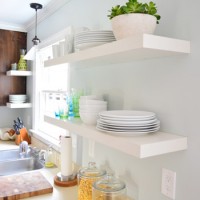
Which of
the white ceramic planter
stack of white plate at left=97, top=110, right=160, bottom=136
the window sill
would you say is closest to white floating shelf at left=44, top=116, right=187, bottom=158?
stack of white plate at left=97, top=110, right=160, bottom=136

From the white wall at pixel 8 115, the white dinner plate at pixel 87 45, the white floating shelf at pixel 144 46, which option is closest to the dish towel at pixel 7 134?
the white wall at pixel 8 115

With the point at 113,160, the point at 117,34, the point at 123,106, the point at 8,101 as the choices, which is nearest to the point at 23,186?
the point at 113,160

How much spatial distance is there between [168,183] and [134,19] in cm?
75

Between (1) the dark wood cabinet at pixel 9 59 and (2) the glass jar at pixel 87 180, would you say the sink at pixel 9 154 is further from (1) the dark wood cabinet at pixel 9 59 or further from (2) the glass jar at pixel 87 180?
(2) the glass jar at pixel 87 180

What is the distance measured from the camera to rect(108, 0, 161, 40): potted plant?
938 millimetres

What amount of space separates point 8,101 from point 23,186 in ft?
6.68

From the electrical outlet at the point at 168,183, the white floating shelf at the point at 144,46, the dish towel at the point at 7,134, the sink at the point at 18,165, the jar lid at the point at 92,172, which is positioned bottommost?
the sink at the point at 18,165

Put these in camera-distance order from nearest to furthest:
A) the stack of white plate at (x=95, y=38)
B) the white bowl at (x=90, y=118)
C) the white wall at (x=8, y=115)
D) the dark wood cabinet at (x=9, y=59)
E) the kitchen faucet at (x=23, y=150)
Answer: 1. the stack of white plate at (x=95, y=38)
2. the white bowl at (x=90, y=118)
3. the kitchen faucet at (x=23, y=150)
4. the dark wood cabinet at (x=9, y=59)
5. the white wall at (x=8, y=115)

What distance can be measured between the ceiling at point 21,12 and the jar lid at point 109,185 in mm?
1619

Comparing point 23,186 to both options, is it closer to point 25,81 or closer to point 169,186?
point 169,186

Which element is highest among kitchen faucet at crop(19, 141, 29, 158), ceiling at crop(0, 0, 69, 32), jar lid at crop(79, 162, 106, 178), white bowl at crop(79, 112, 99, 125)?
ceiling at crop(0, 0, 69, 32)

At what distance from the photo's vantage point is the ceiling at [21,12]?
241cm

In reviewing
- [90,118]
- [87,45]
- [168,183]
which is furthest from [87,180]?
[87,45]

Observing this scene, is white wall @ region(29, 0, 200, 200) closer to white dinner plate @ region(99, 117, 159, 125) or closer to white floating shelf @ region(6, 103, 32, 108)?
white dinner plate @ region(99, 117, 159, 125)
